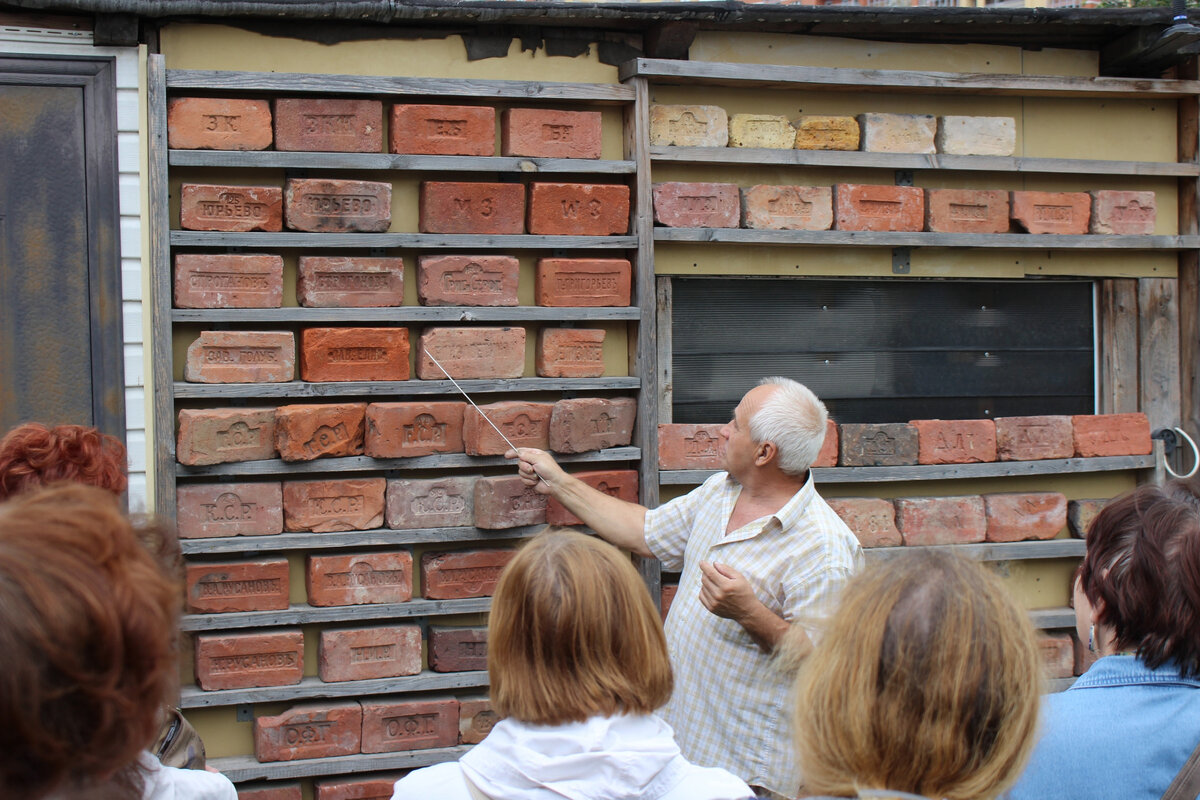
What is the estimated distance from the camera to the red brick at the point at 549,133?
387 cm

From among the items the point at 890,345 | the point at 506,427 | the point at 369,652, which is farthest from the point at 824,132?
the point at 369,652

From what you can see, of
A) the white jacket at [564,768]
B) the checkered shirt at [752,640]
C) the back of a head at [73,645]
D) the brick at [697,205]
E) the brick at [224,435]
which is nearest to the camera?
the back of a head at [73,645]

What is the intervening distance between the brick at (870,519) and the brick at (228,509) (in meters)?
2.15

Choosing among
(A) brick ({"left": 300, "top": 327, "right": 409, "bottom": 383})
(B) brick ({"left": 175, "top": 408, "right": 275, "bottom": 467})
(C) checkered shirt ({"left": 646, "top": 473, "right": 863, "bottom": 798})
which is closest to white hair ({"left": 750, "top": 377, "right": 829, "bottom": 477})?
(C) checkered shirt ({"left": 646, "top": 473, "right": 863, "bottom": 798})

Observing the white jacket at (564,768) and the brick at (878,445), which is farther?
the brick at (878,445)

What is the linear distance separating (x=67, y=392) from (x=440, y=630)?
152 centimetres

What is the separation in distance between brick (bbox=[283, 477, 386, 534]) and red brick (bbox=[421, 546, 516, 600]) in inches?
10.3

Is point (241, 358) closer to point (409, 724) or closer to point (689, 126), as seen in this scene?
point (409, 724)

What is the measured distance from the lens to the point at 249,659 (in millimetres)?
3650

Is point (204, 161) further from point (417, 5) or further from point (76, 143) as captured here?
point (417, 5)

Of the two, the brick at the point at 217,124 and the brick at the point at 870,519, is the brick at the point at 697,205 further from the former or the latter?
the brick at the point at 217,124

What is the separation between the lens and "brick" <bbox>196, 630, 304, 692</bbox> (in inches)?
141

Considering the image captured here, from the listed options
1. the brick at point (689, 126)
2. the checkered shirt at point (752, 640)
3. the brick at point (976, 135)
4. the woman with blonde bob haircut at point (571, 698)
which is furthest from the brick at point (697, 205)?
the woman with blonde bob haircut at point (571, 698)

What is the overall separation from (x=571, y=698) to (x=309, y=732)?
2.24 meters
